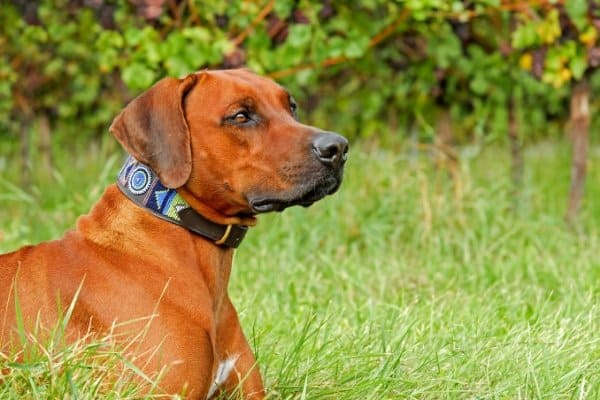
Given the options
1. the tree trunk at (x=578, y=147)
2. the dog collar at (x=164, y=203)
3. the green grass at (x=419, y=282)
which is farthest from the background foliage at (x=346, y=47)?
the dog collar at (x=164, y=203)

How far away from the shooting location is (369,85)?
8.53 meters

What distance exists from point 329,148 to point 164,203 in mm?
530

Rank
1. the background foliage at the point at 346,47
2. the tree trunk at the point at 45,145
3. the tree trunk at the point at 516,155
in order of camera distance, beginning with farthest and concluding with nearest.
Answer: the tree trunk at the point at 45,145
the tree trunk at the point at 516,155
the background foliage at the point at 346,47

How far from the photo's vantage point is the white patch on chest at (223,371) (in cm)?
350

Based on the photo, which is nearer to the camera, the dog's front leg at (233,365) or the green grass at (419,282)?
the dog's front leg at (233,365)

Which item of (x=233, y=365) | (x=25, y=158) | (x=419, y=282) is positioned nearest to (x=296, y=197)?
(x=233, y=365)

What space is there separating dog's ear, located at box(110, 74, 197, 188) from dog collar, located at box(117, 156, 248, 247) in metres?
0.06

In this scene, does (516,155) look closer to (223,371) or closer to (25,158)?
(25,158)

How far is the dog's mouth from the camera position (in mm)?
3389

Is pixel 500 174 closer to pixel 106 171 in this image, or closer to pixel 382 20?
pixel 382 20

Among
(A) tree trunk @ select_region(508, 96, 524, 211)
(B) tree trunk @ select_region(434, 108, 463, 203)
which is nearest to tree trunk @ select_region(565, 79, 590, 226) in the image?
(A) tree trunk @ select_region(508, 96, 524, 211)

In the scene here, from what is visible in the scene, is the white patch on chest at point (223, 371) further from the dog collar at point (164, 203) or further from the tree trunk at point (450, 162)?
the tree trunk at point (450, 162)

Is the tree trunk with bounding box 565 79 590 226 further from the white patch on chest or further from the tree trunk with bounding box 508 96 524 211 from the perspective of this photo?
the white patch on chest

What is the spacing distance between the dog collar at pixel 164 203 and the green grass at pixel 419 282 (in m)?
0.53
